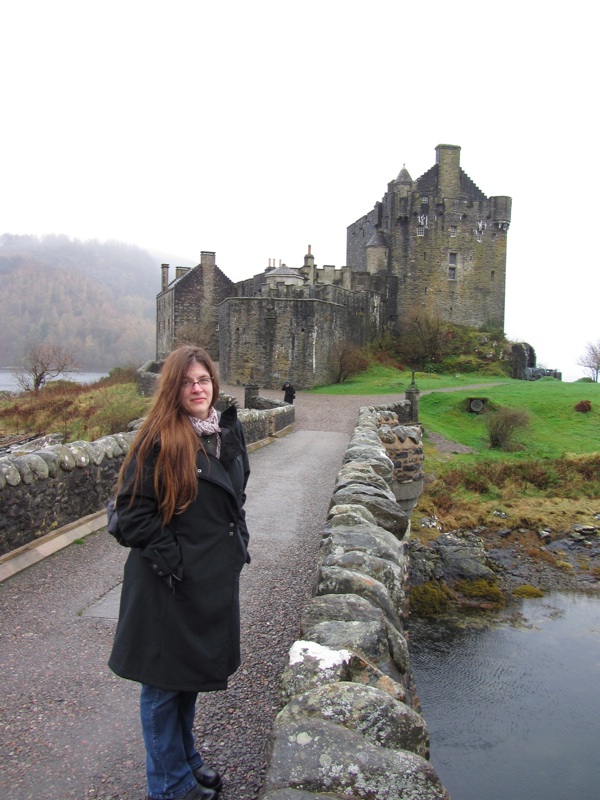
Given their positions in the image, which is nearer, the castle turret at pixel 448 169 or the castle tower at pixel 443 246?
the castle turret at pixel 448 169

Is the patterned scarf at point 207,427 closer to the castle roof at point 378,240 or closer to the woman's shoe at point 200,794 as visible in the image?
the woman's shoe at point 200,794

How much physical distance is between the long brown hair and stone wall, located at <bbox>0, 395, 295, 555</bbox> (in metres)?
3.73

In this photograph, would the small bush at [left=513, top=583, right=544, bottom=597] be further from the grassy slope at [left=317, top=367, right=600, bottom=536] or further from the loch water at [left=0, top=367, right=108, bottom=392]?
the loch water at [left=0, top=367, right=108, bottom=392]

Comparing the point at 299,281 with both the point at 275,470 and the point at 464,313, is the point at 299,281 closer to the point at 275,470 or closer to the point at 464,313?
the point at 464,313

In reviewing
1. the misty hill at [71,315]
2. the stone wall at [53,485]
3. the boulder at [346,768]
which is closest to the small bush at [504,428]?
the stone wall at [53,485]

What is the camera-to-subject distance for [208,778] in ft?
10.3

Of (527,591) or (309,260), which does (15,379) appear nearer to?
(309,260)

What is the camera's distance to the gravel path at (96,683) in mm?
3268

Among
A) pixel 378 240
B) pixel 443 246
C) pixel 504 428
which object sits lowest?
pixel 504 428

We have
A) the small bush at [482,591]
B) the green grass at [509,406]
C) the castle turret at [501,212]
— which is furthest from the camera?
the castle turret at [501,212]

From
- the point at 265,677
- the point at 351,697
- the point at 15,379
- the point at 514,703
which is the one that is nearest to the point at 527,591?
the point at 514,703

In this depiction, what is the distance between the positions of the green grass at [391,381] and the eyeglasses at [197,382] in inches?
1101

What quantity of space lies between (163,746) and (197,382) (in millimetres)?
1661

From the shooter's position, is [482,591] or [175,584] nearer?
[175,584]
